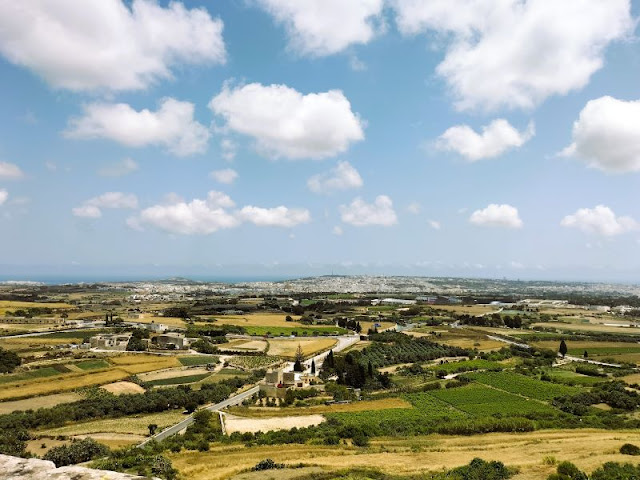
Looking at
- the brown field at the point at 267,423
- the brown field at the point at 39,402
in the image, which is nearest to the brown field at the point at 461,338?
the brown field at the point at 267,423

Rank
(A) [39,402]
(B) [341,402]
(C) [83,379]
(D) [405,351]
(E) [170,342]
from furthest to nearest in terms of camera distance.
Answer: (E) [170,342] → (D) [405,351] → (C) [83,379] → (B) [341,402] → (A) [39,402]

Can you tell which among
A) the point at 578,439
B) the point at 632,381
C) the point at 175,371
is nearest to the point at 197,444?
the point at 578,439

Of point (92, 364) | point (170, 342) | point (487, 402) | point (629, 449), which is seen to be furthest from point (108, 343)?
point (629, 449)

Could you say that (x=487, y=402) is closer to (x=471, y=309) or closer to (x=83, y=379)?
(x=83, y=379)

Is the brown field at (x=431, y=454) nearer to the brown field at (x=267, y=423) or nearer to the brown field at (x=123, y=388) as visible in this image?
the brown field at (x=267, y=423)

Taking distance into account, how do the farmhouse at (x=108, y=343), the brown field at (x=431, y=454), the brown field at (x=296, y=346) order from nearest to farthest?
the brown field at (x=431, y=454) < the farmhouse at (x=108, y=343) < the brown field at (x=296, y=346)

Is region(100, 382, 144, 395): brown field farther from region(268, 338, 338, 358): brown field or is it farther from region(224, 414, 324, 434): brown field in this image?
region(268, 338, 338, 358): brown field

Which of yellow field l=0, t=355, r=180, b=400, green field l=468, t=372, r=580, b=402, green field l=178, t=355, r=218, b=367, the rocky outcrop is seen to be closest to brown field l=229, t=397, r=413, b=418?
green field l=468, t=372, r=580, b=402
